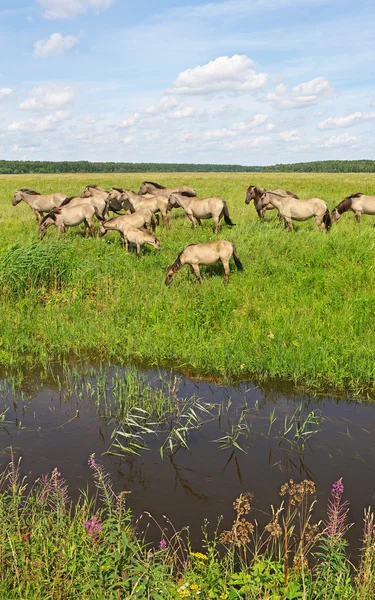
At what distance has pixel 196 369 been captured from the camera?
340 inches

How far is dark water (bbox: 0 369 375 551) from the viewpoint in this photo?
4965mm

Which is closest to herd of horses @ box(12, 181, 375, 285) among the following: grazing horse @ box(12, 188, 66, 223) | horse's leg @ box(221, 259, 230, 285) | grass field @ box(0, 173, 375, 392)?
grazing horse @ box(12, 188, 66, 223)

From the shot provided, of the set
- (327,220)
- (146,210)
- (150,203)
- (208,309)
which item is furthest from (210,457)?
(150,203)

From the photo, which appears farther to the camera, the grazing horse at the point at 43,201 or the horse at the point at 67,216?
the grazing horse at the point at 43,201

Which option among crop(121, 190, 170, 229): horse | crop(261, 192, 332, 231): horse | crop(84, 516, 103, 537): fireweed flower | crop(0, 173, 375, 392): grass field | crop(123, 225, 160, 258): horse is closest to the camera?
crop(84, 516, 103, 537): fireweed flower

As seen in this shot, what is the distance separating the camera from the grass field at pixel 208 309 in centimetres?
856

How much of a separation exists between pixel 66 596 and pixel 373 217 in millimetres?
20427

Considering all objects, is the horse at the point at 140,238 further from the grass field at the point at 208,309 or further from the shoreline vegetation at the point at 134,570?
the shoreline vegetation at the point at 134,570

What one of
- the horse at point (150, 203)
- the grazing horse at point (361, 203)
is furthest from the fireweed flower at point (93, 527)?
the grazing horse at point (361, 203)

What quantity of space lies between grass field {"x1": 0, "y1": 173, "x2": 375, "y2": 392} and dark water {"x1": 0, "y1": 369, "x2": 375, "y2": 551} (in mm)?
1148

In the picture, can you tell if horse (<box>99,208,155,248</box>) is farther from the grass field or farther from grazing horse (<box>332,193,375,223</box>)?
grazing horse (<box>332,193,375,223</box>)

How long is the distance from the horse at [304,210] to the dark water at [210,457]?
10808mm

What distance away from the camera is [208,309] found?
10.6 m

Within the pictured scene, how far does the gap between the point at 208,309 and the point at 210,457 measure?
16.6 feet
